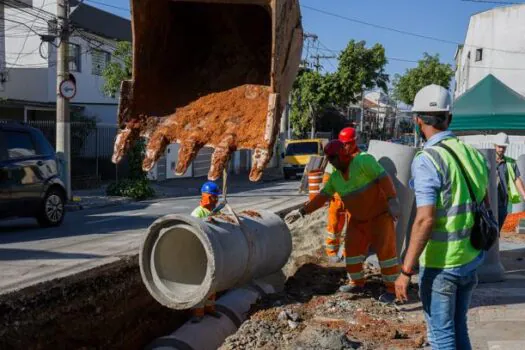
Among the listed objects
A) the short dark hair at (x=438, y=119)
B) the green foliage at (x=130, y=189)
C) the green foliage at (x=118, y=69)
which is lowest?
the green foliage at (x=130, y=189)

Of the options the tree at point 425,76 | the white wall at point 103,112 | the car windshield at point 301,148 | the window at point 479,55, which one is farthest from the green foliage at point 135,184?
the tree at point 425,76

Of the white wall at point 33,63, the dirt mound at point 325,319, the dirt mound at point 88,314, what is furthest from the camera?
the white wall at point 33,63

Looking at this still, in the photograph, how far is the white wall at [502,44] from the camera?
31.6 metres

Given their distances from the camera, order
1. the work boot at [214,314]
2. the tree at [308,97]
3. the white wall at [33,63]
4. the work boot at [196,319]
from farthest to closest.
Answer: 1. the tree at [308,97]
2. the white wall at [33,63]
3. the work boot at [214,314]
4. the work boot at [196,319]

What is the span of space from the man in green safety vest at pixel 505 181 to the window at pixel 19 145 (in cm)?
793

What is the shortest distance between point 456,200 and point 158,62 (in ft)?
8.88

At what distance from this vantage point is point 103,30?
2853 centimetres

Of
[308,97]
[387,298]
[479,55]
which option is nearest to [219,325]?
[387,298]

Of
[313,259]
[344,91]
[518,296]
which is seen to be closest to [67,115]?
[313,259]

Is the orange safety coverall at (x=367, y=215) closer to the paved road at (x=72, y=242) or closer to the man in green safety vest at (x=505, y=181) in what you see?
the man in green safety vest at (x=505, y=181)

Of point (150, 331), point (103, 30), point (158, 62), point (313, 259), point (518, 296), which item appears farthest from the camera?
point (103, 30)

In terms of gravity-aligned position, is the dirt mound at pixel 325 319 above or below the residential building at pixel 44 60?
below

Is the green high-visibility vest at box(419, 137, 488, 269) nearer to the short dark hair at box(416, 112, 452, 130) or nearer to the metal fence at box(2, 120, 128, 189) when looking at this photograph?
the short dark hair at box(416, 112, 452, 130)

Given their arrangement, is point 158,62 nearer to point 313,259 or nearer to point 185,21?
point 185,21
